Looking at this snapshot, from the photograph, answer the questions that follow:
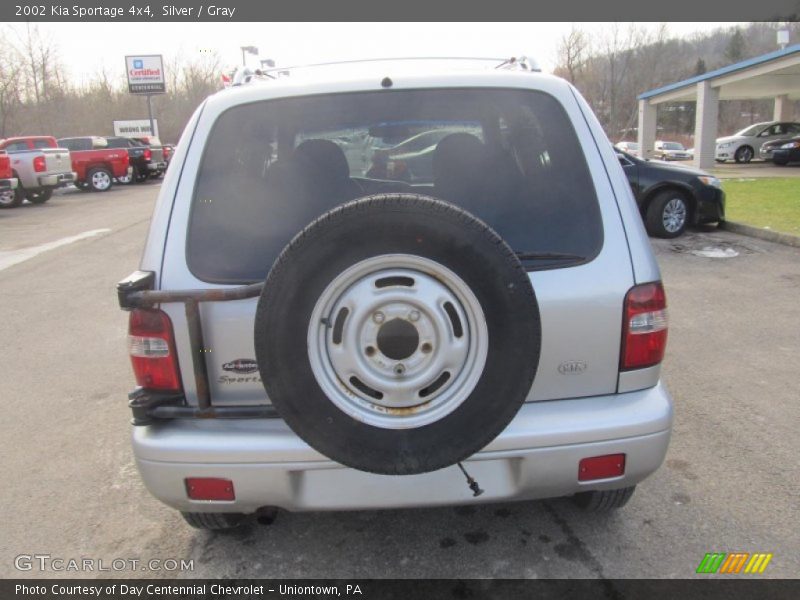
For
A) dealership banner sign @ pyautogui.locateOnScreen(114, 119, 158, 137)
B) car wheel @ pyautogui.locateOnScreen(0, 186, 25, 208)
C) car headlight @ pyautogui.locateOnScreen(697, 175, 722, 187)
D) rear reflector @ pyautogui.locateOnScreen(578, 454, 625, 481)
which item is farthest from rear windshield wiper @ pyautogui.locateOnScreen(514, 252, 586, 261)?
dealership banner sign @ pyautogui.locateOnScreen(114, 119, 158, 137)

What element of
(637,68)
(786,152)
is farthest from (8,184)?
(637,68)

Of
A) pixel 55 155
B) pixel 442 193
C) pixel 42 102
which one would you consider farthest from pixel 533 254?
pixel 42 102

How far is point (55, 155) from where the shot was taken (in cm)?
1916

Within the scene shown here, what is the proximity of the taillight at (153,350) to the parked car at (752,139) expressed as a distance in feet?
92.2

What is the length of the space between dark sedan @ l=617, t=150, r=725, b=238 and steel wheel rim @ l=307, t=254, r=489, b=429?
8.28m

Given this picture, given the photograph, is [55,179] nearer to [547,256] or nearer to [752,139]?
[547,256]

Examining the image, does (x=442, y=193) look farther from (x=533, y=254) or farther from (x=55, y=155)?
(x=55, y=155)

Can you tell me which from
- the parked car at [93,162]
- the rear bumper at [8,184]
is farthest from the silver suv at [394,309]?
the parked car at [93,162]

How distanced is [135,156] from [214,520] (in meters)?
26.3

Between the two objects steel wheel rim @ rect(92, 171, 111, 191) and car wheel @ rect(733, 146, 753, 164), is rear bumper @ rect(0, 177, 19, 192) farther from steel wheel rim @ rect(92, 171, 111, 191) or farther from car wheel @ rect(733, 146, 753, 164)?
car wheel @ rect(733, 146, 753, 164)

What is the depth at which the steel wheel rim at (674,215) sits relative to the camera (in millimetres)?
9430

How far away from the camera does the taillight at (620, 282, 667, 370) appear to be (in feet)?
7.20

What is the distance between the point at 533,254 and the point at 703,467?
174 centimetres

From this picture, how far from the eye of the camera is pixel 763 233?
8.95 m
